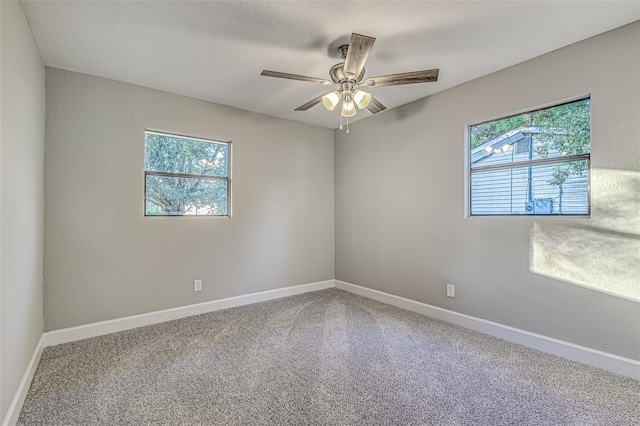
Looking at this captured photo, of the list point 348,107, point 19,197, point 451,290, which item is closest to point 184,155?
point 19,197

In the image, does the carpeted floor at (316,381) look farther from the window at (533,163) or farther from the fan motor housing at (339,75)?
the fan motor housing at (339,75)

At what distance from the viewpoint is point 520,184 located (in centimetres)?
269

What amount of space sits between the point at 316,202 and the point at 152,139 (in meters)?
2.22

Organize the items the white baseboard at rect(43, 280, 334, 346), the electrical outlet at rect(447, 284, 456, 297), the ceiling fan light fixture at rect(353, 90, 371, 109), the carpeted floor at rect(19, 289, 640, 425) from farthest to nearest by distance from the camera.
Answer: the electrical outlet at rect(447, 284, 456, 297), the white baseboard at rect(43, 280, 334, 346), the ceiling fan light fixture at rect(353, 90, 371, 109), the carpeted floor at rect(19, 289, 640, 425)

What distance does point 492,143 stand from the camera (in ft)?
9.43

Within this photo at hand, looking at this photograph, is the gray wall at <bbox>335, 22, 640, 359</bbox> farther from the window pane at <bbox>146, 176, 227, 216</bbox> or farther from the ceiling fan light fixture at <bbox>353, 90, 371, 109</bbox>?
the window pane at <bbox>146, 176, 227, 216</bbox>

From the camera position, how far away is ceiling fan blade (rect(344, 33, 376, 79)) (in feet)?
5.77

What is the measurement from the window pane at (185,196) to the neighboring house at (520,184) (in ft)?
9.29

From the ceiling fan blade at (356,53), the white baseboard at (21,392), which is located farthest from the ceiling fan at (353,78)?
the white baseboard at (21,392)

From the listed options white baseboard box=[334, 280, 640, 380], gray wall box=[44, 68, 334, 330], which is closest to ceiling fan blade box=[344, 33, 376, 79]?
gray wall box=[44, 68, 334, 330]

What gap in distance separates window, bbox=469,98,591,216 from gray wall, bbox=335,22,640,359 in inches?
4.0

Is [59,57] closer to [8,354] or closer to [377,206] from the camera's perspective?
[8,354]

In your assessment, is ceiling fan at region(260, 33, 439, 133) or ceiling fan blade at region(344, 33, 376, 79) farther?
ceiling fan at region(260, 33, 439, 133)

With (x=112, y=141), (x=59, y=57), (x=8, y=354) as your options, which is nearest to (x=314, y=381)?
(x=8, y=354)
